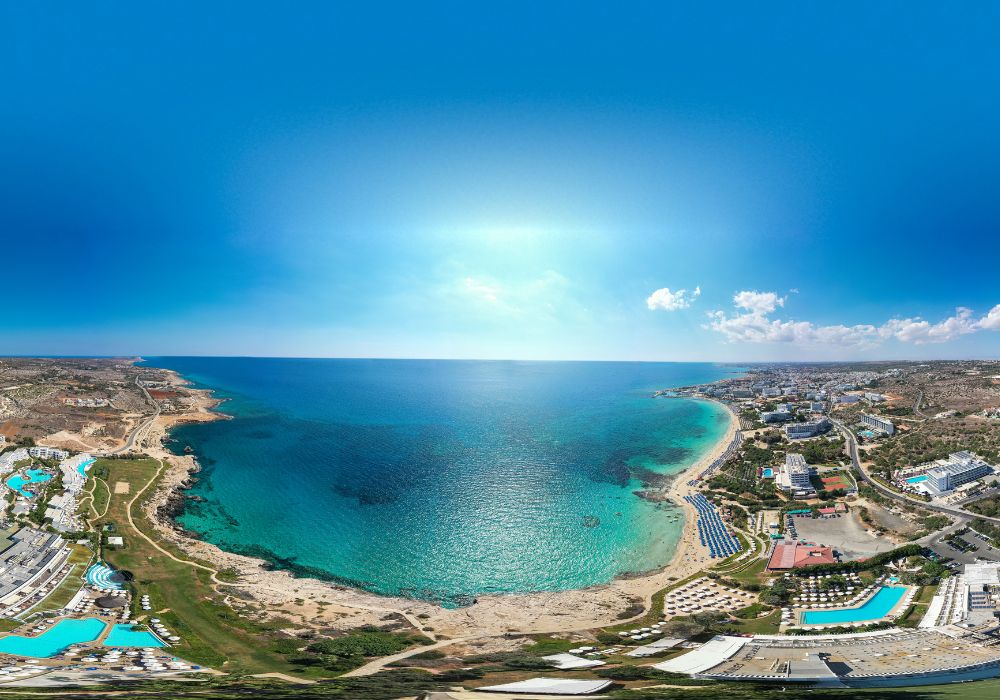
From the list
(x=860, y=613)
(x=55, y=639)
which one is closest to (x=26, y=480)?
(x=55, y=639)

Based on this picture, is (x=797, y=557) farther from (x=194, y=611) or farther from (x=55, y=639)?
(x=55, y=639)

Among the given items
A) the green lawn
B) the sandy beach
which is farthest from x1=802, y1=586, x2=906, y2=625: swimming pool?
the green lawn

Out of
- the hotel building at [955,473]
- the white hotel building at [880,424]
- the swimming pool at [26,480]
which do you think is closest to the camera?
the swimming pool at [26,480]

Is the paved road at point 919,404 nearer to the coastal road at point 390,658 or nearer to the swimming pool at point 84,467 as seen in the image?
the coastal road at point 390,658

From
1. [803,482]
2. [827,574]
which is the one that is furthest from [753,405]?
[827,574]

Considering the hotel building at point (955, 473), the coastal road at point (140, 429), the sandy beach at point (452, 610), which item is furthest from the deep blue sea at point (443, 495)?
the hotel building at point (955, 473)

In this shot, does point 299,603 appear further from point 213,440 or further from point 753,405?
point 753,405

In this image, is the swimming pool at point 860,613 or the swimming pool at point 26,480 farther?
the swimming pool at point 26,480

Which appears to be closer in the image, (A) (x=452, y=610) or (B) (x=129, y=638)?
(B) (x=129, y=638)
